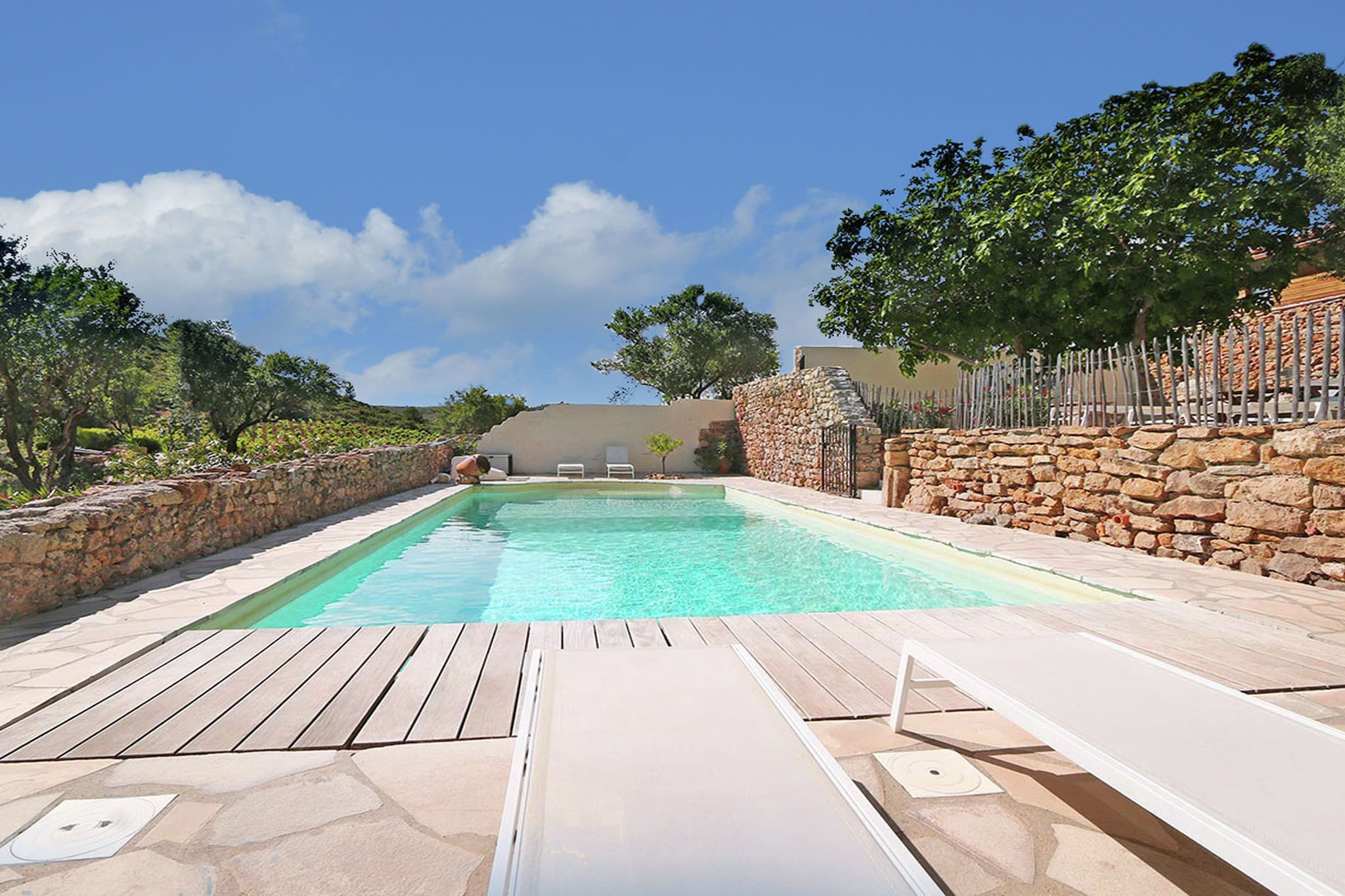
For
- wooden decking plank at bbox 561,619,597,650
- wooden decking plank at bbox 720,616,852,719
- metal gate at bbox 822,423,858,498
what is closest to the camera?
wooden decking plank at bbox 720,616,852,719

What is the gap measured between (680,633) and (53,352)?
15.1 metres

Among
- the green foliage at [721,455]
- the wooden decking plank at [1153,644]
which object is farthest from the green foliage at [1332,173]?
the green foliage at [721,455]

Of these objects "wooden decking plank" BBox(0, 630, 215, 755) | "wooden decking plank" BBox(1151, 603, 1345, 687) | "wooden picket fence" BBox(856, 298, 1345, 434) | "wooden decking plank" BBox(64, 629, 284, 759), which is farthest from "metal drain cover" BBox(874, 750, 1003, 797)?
"wooden picket fence" BBox(856, 298, 1345, 434)

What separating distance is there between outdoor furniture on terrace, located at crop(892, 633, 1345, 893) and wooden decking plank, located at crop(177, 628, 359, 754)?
2275 mm

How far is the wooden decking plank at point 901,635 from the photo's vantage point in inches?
99.0

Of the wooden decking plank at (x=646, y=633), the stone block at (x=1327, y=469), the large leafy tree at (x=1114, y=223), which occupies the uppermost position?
the large leafy tree at (x=1114, y=223)

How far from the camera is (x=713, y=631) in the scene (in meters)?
3.46

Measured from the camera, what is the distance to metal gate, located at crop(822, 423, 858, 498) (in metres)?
11.3

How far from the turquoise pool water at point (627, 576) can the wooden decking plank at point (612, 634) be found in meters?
1.34

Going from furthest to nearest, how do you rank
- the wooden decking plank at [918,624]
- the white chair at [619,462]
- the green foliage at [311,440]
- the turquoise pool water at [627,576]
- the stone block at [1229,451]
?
the white chair at [619,462] → the green foliage at [311,440] → the turquoise pool water at [627,576] → the stone block at [1229,451] → the wooden decking plank at [918,624]

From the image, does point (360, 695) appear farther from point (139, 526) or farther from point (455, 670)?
point (139, 526)

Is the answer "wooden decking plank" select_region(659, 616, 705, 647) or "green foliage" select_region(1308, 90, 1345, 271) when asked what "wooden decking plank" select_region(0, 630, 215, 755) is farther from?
"green foliage" select_region(1308, 90, 1345, 271)

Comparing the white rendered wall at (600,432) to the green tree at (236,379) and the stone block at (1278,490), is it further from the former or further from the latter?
the stone block at (1278,490)

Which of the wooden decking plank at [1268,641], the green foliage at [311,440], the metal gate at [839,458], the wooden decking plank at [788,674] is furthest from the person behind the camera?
the metal gate at [839,458]
